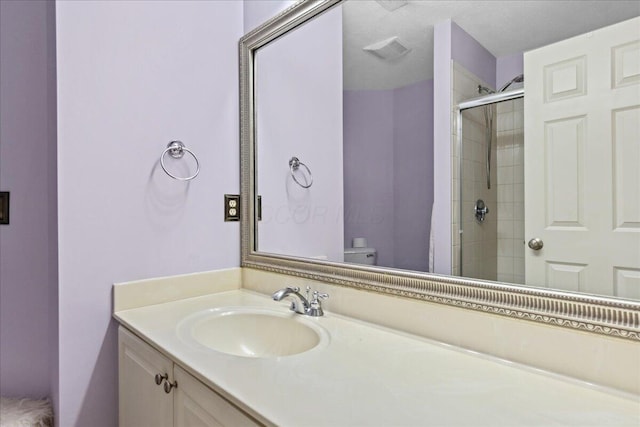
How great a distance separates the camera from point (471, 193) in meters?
0.97

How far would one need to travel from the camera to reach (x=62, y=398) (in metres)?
1.22

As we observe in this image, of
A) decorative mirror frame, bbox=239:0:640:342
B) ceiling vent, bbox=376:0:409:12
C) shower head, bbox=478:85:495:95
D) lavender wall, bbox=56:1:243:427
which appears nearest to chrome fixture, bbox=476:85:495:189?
shower head, bbox=478:85:495:95

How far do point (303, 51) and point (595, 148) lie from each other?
3.45ft

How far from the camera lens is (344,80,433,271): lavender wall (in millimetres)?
1092

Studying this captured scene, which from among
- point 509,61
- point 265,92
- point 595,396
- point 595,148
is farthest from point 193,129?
point 595,396

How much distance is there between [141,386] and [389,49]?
4.12ft

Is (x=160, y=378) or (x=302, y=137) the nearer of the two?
(x=160, y=378)

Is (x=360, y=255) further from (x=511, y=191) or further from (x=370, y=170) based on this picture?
(x=511, y=191)

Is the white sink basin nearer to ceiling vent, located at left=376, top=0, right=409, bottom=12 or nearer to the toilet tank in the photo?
the toilet tank

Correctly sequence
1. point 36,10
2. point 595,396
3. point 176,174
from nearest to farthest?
point 595,396 < point 176,174 < point 36,10

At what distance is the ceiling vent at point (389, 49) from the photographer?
115cm

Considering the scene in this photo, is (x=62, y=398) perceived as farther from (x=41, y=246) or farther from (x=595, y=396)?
(x=595, y=396)

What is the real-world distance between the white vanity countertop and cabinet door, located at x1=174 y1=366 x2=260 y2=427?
37 millimetres

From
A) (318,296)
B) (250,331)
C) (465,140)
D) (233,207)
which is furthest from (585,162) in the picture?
(233,207)
